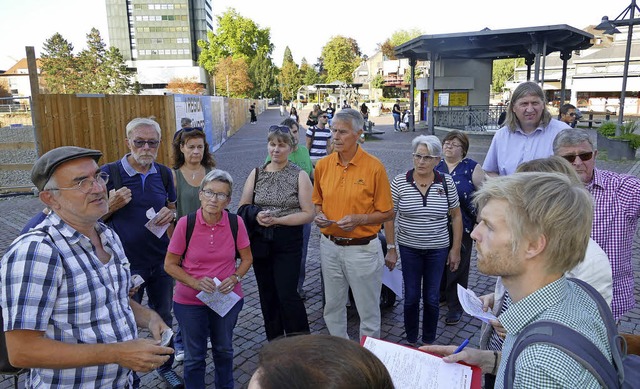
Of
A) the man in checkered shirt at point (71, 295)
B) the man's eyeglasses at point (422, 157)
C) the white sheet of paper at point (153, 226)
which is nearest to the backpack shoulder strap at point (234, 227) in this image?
the white sheet of paper at point (153, 226)

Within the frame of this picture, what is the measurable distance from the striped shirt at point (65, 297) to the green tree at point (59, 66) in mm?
78938

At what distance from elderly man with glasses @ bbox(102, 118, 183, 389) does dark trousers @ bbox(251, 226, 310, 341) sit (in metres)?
0.77

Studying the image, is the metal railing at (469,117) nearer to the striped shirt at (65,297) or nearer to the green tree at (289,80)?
the striped shirt at (65,297)

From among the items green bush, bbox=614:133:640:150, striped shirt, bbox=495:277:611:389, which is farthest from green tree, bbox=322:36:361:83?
striped shirt, bbox=495:277:611:389

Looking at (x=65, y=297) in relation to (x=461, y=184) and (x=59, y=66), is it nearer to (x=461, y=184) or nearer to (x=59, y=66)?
(x=461, y=184)

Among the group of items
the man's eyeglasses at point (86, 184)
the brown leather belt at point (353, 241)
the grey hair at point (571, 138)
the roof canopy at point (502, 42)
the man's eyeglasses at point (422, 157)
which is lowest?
the brown leather belt at point (353, 241)

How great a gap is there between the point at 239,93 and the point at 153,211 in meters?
60.1

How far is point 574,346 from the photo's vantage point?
1.12 meters

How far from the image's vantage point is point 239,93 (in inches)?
2389

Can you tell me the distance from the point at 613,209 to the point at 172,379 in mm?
3411

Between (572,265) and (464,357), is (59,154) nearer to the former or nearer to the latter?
(464,357)

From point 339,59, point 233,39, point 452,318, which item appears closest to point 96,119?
point 452,318

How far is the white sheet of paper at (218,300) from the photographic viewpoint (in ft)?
9.82

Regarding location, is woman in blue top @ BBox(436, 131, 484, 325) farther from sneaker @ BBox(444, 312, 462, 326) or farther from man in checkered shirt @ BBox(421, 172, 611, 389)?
man in checkered shirt @ BBox(421, 172, 611, 389)
